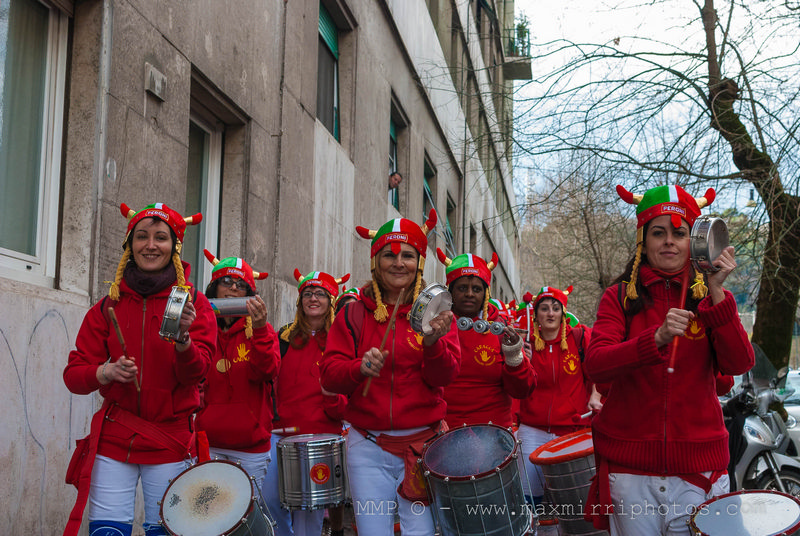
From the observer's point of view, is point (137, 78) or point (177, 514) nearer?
point (177, 514)

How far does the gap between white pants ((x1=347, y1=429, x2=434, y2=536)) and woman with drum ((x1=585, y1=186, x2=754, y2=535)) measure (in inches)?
40.0

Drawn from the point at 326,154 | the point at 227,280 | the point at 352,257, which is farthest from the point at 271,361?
the point at 352,257

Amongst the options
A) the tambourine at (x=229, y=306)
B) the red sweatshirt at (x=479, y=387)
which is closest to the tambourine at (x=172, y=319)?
the tambourine at (x=229, y=306)

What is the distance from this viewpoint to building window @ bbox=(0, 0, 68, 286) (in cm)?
602

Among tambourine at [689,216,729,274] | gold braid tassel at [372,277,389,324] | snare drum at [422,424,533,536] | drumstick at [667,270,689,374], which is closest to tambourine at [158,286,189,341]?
gold braid tassel at [372,277,389,324]

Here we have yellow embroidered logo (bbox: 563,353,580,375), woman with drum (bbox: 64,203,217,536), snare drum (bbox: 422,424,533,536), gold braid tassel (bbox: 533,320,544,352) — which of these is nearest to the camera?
woman with drum (bbox: 64,203,217,536)

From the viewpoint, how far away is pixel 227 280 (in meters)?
6.84

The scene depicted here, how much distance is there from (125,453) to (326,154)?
859 cm

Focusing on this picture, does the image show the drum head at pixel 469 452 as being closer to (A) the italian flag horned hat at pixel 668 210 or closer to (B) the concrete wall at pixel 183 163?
(A) the italian flag horned hat at pixel 668 210

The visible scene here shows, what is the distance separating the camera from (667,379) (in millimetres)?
3908

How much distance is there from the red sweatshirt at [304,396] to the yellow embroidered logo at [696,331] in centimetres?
357

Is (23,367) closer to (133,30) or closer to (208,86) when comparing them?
(133,30)

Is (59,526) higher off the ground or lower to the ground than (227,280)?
lower

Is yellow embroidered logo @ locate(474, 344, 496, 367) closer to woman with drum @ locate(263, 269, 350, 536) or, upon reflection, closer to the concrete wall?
woman with drum @ locate(263, 269, 350, 536)
